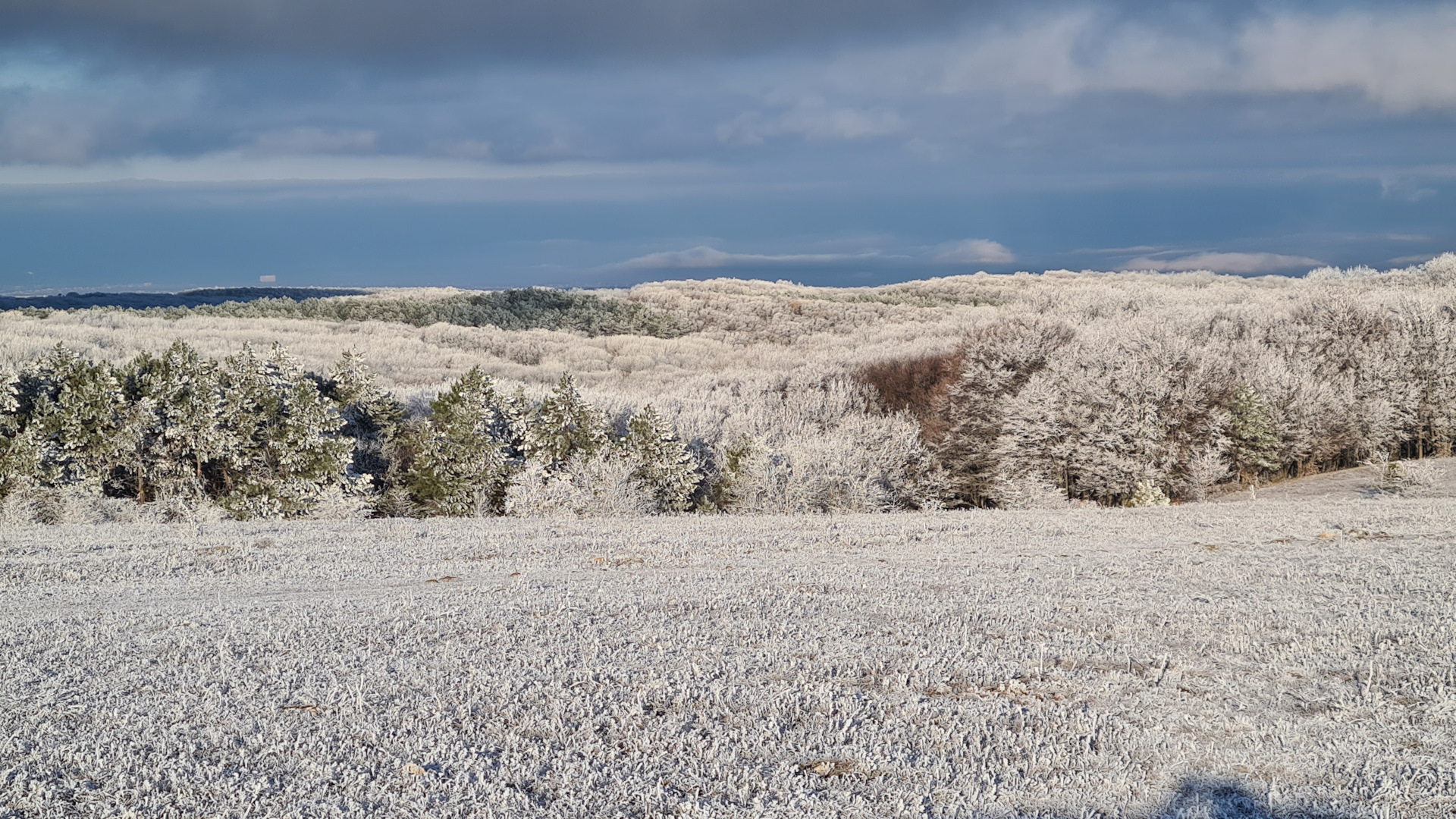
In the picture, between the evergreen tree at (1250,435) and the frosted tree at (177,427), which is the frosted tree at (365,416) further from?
the evergreen tree at (1250,435)

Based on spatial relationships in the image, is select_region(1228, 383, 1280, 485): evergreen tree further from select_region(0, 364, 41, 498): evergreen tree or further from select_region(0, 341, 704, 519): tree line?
select_region(0, 364, 41, 498): evergreen tree

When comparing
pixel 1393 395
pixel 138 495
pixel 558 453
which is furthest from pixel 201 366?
pixel 1393 395

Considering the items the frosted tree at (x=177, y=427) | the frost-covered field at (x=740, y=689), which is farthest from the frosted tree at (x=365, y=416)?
the frost-covered field at (x=740, y=689)

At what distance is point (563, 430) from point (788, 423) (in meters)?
18.1

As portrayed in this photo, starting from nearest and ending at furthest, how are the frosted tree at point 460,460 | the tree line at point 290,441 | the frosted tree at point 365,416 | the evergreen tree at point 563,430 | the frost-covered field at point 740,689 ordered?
1. the frost-covered field at point 740,689
2. the tree line at point 290,441
3. the frosted tree at point 460,460
4. the evergreen tree at point 563,430
5. the frosted tree at point 365,416

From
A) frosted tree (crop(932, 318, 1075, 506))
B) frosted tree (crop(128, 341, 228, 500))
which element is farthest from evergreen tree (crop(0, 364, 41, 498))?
frosted tree (crop(932, 318, 1075, 506))

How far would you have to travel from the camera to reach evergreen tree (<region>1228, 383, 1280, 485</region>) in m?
53.4

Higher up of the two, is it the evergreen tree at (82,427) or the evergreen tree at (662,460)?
the evergreen tree at (82,427)

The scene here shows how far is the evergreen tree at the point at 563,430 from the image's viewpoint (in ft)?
158

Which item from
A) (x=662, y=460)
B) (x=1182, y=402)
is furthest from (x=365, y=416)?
(x=1182, y=402)

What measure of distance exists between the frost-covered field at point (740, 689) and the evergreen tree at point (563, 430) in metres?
35.7

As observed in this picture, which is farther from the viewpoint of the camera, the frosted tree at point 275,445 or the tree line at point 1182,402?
the tree line at point 1182,402

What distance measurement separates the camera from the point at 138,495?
39.9 m

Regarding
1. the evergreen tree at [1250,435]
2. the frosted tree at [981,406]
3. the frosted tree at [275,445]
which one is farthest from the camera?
the frosted tree at [981,406]
